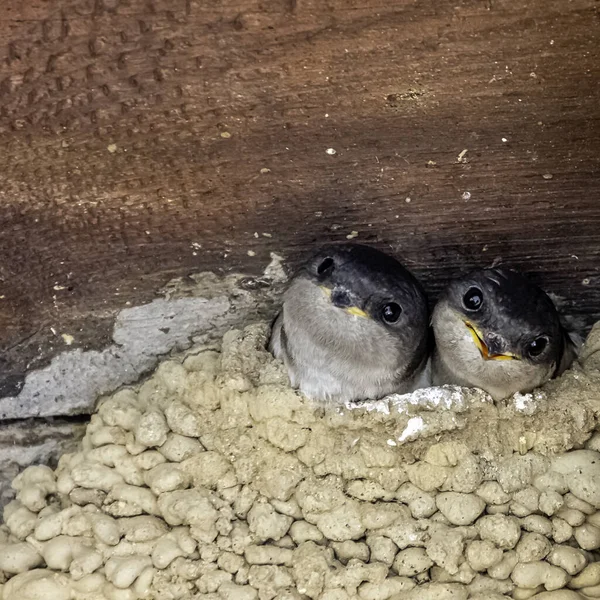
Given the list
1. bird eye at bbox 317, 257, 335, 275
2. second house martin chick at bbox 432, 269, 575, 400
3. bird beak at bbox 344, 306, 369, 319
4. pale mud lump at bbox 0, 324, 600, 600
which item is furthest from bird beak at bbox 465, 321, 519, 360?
bird eye at bbox 317, 257, 335, 275

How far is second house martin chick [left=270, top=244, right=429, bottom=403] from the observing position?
7.88ft

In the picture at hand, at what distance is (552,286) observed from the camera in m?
2.51

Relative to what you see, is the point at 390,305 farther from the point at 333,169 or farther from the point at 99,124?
the point at 99,124

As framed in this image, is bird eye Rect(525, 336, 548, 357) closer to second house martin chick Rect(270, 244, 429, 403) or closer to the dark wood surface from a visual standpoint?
the dark wood surface

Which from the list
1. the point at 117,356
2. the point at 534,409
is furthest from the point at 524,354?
the point at 117,356

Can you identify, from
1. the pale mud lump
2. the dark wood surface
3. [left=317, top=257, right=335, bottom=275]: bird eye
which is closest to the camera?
the dark wood surface

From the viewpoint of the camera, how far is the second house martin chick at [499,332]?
94.8 inches

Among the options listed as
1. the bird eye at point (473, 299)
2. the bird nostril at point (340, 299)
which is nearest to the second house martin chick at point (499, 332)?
the bird eye at point (473, 299)

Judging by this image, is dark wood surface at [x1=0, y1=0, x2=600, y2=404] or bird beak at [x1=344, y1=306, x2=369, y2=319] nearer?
dark wood surface at [x1=0, y1=0, x2=600, y2=404]

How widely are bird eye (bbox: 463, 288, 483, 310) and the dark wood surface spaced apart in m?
0.08

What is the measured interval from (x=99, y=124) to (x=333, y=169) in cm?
52

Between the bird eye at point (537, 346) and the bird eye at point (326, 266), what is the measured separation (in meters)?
0.55

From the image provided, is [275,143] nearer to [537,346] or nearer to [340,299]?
[340,299]

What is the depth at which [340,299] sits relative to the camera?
2412 millimetres
